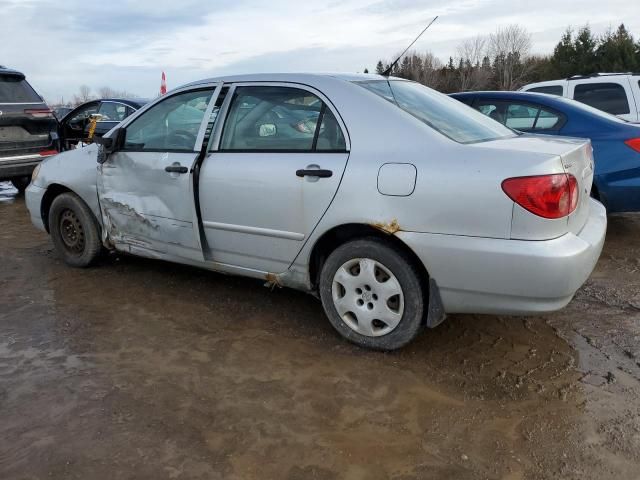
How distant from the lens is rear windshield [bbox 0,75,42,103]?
25.7ft

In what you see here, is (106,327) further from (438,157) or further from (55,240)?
(438,157)

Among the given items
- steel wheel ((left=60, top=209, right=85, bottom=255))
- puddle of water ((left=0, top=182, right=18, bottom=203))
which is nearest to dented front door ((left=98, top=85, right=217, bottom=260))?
steel wheel ((left=60, top=209, right=85, bottom=255))

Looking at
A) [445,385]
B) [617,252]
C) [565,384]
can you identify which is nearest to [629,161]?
[617,252]

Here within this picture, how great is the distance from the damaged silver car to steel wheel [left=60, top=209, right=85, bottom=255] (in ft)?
2.08

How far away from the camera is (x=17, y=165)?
25.7 feet

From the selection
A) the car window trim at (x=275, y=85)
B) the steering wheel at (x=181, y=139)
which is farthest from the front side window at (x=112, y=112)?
the car window trim at (x=275, y=85)

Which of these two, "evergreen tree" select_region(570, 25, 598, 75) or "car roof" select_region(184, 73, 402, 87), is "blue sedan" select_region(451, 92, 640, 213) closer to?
"car roof" select_region(184, 73, 402, 87)

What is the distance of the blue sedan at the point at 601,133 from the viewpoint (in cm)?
503

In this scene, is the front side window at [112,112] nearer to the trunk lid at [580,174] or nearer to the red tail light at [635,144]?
the red tail light at [635,144]

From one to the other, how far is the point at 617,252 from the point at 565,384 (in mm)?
2690

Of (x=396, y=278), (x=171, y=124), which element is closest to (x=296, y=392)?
(x=396, y=278)

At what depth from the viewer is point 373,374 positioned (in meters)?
3.06

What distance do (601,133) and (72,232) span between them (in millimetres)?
4842

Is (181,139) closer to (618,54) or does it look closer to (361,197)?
(361,197)
